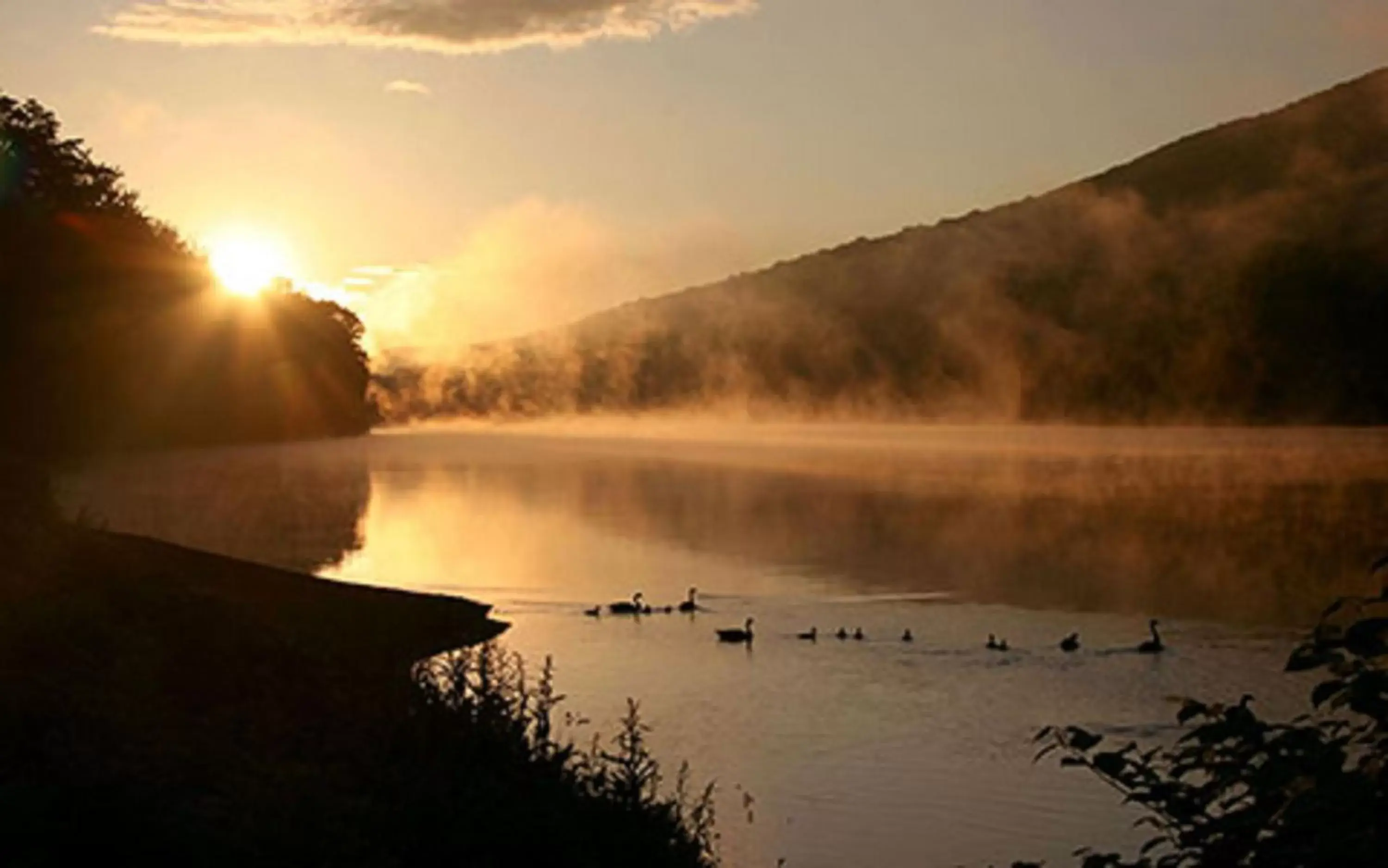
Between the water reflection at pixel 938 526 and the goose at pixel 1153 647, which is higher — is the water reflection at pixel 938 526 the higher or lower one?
the higher one

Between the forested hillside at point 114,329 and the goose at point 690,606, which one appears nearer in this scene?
the goose at point 690,606

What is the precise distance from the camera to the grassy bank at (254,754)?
525 inches

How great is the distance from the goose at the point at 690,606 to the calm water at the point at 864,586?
27.7 inches

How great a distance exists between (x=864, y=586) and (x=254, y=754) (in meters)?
41.3

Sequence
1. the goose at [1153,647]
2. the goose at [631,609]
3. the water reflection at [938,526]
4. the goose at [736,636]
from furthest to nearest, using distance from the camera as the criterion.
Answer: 1. the water reflection at [938,526]
2. the goose at [631,609]
3. the goose at [736,636]
4. the goose at [1153,647]

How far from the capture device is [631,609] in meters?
48.2

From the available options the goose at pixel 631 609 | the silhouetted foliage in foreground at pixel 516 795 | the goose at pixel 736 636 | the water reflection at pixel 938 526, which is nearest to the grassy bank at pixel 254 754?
the silhouetted foliage in foreground at pixel 516 795

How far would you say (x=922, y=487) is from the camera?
109m

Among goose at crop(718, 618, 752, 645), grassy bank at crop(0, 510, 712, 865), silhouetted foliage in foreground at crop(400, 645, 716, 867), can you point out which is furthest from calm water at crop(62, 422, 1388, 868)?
silhouetted foliage in foreground at crop(400, 645, 716, 867)

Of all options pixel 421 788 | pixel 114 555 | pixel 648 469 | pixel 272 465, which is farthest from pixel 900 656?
pixel 648 469

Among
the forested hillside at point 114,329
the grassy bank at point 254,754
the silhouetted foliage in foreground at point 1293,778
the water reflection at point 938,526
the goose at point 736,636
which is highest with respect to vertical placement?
the forested hillside at point 114,329

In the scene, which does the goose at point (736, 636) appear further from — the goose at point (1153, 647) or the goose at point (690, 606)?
the goose at point (1153, 647)

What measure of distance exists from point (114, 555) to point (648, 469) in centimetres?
10779

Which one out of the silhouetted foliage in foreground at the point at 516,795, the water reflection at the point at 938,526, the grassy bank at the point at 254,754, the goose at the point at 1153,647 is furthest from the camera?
the water reflection at the point at 938,526
